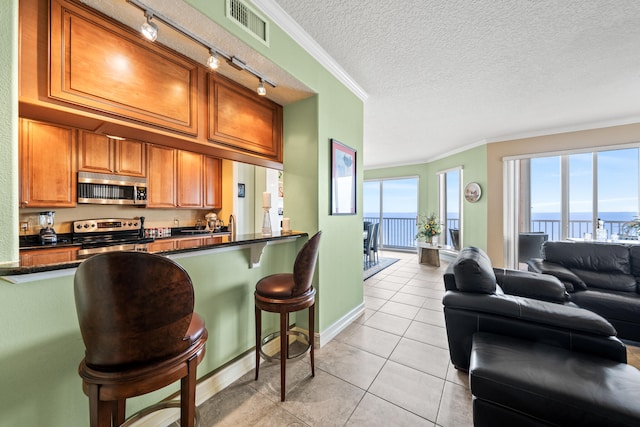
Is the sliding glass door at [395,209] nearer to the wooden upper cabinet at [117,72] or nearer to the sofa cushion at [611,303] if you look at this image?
the sofa cushion at [611,303]

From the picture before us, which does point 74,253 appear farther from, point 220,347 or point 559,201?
point 559,201

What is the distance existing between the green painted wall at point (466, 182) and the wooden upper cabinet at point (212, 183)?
5.15 metres

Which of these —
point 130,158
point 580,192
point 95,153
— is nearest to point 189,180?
point 130,158

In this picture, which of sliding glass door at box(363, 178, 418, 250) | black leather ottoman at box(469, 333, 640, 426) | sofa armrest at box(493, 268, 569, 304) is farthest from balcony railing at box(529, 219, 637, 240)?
black leather ottoman at box(469, 333, 640, 426)

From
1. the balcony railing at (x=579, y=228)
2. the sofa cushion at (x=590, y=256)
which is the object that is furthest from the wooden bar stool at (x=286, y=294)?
the balcony railing at (x=579, y=228)

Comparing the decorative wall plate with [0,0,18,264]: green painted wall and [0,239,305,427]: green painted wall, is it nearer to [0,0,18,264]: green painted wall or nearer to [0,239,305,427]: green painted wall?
[0,239,305,427]: green painted wall

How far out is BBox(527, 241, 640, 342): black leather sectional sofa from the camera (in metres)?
2.10

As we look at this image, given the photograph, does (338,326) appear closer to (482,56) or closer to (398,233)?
(482,56)

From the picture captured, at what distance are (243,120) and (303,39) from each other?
0.81 m

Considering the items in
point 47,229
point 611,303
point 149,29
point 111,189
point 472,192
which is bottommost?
point 611,303

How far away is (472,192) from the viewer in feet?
16.1

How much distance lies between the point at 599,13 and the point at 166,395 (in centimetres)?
386

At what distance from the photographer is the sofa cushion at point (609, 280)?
95.0 inches

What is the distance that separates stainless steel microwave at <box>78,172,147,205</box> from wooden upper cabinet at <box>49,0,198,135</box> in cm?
217
